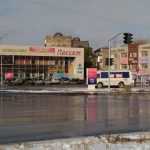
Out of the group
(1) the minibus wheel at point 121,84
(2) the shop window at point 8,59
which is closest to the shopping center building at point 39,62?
(2) the shop window at point 8,59

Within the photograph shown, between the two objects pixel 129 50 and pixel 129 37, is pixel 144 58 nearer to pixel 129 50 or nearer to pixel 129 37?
pixel 129 50

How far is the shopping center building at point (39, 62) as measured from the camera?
4304 inches

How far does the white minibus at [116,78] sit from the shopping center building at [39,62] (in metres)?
40.2

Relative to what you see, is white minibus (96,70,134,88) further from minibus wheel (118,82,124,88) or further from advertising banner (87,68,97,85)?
advertising banner (87,68,97,85)

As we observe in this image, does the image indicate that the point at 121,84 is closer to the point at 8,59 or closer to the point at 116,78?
the point at 116,78

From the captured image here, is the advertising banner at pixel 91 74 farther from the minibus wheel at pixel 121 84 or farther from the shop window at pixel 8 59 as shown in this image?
the shop window at pixel 8 59

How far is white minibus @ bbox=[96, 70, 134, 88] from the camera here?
2657 inches

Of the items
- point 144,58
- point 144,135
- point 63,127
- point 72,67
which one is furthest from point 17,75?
point 144,135

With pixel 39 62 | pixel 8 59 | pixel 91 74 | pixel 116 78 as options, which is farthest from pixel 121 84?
pixel 39 62

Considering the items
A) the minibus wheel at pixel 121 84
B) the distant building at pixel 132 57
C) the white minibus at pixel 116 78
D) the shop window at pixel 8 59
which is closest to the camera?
the minibus wheel at pixel 121 84

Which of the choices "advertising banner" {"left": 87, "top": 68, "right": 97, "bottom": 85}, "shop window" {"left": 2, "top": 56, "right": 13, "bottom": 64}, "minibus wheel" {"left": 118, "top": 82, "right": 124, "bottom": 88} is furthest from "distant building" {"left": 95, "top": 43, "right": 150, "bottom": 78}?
"advertising banner" {"left": 87, "top": 68, "right": 97, "bottom": 85}

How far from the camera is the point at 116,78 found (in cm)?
6825

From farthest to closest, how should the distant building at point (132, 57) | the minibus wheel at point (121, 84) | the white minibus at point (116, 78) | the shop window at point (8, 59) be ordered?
the distant building at point (132, 57)
the shop window at point (8, 59)
the white minibus at point (116, 78)
the minibus wheel at point (121, 84)

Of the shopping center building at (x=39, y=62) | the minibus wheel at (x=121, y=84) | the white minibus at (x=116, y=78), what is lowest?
the minibus wheel at (x=121, y=84)
